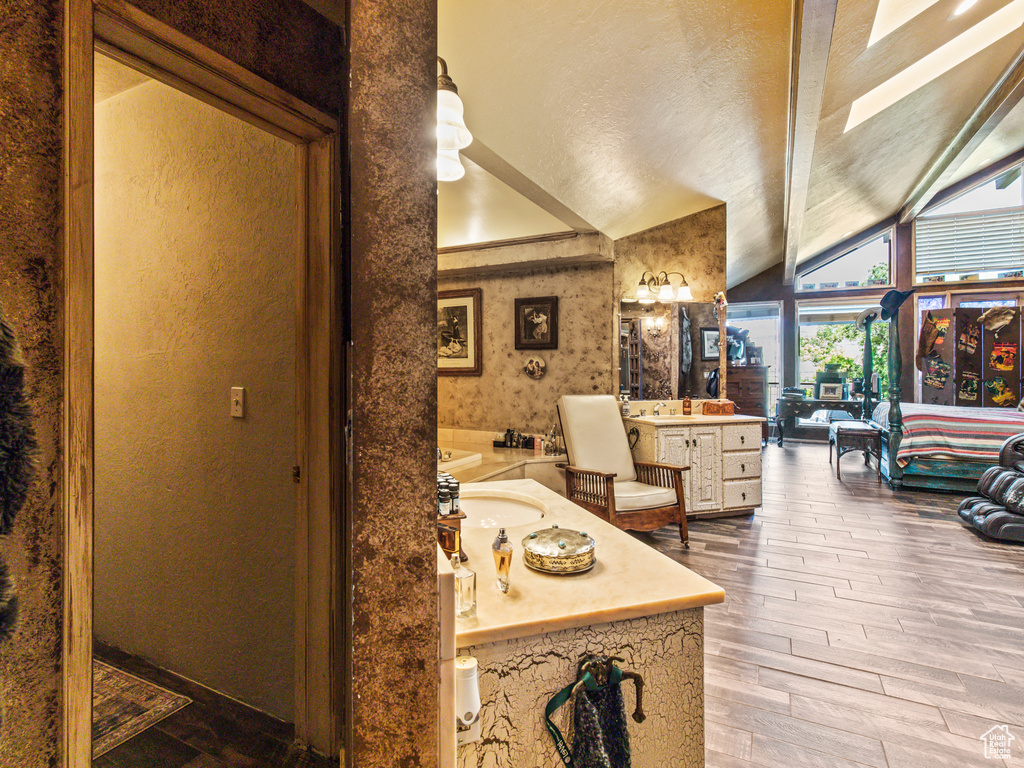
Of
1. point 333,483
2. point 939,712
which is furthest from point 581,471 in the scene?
point 333,483

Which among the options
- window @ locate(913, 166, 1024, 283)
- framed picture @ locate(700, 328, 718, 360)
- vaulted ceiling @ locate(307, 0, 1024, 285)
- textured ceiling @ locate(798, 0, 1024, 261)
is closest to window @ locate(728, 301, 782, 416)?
textured ceiling @ locate(798, 0, 1024, 261)

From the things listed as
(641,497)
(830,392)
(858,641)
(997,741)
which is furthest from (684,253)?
(830,392)

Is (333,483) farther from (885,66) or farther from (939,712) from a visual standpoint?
(885,66)

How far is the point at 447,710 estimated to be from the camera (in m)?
0.76

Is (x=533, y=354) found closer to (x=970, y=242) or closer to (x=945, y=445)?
(x=945, y=445)

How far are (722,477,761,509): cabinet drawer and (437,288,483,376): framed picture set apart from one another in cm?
250

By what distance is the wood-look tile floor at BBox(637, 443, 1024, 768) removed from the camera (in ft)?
5.18

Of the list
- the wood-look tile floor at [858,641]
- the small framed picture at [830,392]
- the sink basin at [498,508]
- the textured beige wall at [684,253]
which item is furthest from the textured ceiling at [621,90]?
the small framed picture at [830,392]

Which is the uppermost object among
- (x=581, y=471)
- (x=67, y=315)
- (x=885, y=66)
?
(x=885, y=66)

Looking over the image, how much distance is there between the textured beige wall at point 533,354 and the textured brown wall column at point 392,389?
3.70 metres

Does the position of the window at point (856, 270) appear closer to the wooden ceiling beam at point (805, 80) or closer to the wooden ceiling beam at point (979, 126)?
the wooden ceiling beam at point (979, 126)

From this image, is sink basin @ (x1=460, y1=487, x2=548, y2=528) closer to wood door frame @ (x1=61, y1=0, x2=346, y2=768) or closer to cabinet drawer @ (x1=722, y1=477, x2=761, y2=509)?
wood door frame @ (x1=61, y1=0, x2=346, y2=768)

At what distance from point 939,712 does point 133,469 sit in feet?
9.73

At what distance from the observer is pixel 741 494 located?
4117mm
